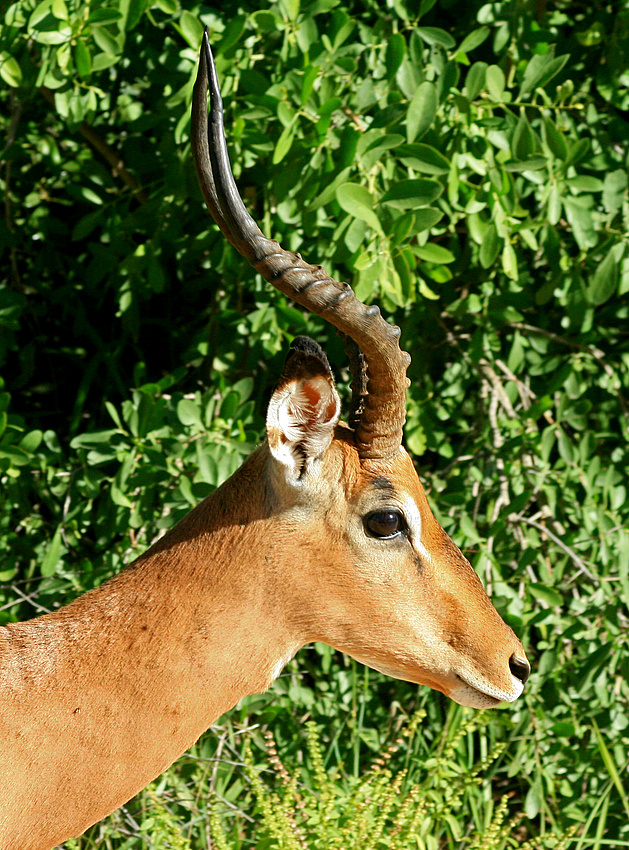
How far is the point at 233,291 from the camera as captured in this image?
3.74 meters

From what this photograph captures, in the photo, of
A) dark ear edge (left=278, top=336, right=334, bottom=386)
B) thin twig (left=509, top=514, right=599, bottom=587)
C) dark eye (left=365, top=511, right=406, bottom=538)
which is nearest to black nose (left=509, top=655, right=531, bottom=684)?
dark eye (left=365, top=511, right=406, bottom=538)

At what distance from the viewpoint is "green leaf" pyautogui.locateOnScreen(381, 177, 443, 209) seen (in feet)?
9.23

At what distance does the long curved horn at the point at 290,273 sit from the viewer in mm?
1739

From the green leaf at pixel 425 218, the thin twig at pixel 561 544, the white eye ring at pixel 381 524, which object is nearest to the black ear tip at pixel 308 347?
the white eye ring at pixel 381 524

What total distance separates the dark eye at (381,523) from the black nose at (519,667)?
391mm

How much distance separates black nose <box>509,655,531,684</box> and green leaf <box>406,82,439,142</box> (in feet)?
5.02

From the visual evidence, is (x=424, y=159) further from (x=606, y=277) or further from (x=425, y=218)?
(x=606, y=277)

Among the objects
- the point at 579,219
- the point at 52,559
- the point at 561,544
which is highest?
the point at 579,219

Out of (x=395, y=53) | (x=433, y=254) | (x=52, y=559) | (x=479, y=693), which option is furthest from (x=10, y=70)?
(x=479, y=693)

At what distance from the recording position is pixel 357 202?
2.75 meters

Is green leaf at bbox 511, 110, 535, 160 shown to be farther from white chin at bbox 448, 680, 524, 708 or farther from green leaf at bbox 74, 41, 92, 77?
white chin at bbox 448, 680, 524, 708

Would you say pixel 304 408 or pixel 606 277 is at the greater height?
pixel 606 277

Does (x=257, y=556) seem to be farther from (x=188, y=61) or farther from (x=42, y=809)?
(x=188, y=61)

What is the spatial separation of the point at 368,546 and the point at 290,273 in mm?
610
